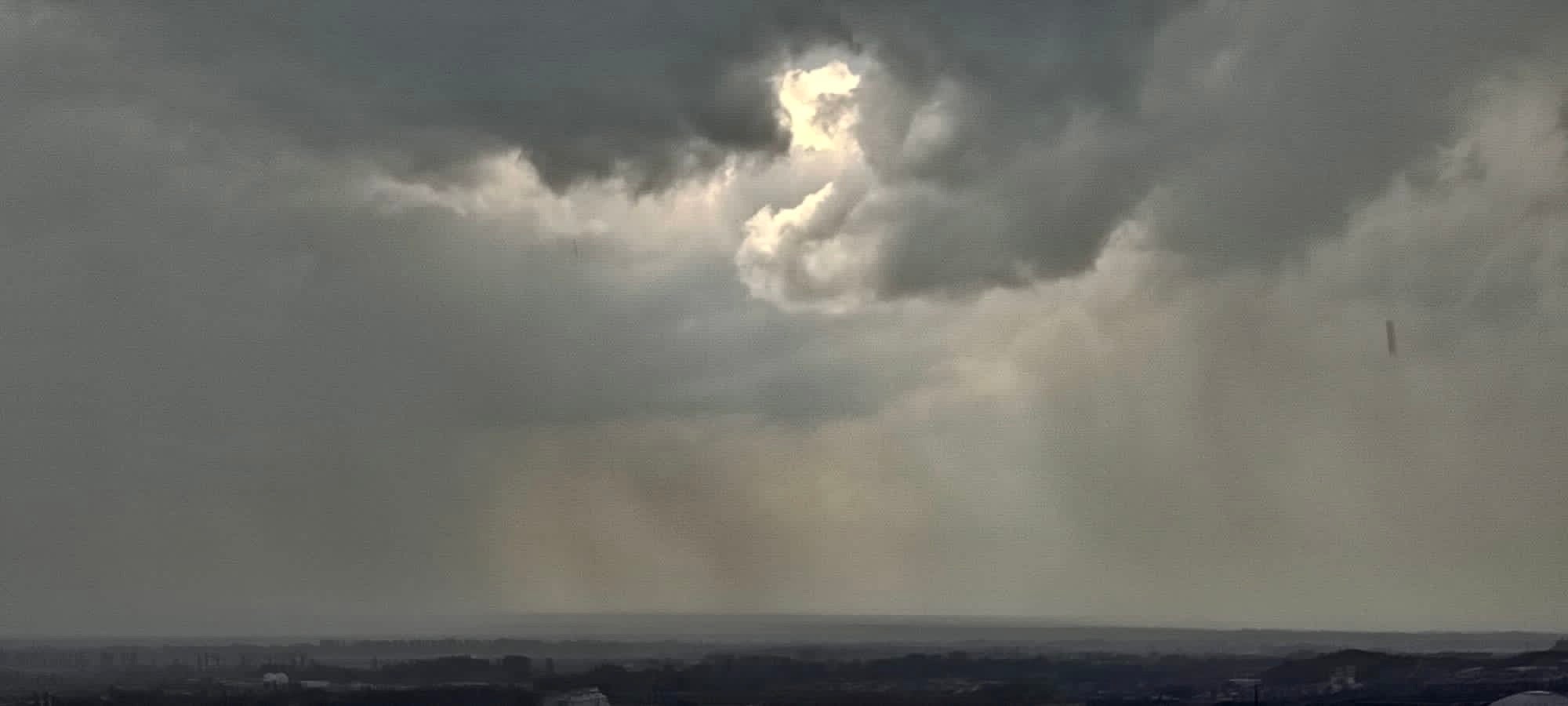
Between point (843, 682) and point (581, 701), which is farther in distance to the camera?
point (843, 682)

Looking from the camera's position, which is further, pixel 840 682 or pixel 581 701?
pixel 840 682

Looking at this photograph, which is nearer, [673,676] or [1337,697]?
[1337,697]

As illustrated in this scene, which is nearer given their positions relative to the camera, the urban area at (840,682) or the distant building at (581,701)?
the distant building at (581,701)

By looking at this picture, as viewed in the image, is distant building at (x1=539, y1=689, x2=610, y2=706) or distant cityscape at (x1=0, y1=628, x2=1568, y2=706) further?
distant cityscape at (x1=0, y1=628, x2=1568, y2=706)

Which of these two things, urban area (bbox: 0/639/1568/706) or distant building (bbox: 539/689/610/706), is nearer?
distant building (bbox: 539/689/610/706)

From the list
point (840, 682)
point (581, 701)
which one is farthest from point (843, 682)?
point (581, 701)

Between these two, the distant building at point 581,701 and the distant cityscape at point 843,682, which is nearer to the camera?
the distant building at point 581,701

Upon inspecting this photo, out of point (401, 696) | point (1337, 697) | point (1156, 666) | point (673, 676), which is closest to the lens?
point (1337, 697)

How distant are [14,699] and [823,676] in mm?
78385

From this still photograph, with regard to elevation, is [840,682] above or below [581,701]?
below

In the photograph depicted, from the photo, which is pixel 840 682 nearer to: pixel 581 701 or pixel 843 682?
pixel 843 682

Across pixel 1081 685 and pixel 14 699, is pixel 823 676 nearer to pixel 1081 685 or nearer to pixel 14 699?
pixel 1081 685

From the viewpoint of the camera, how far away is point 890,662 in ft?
588

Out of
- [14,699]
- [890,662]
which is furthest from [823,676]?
[14,699]
